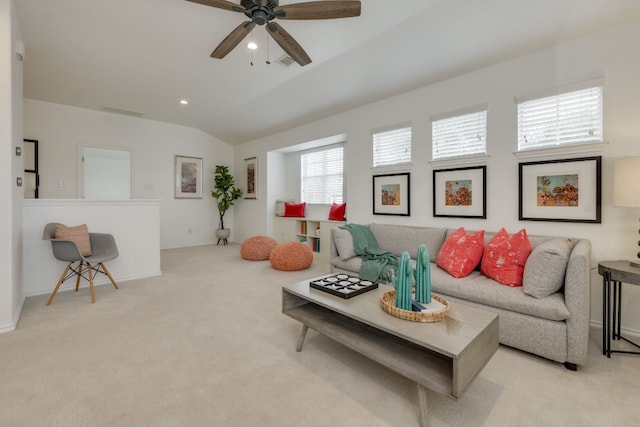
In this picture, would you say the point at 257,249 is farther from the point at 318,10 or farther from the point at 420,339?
the point at 420,339

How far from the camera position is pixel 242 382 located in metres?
1.74

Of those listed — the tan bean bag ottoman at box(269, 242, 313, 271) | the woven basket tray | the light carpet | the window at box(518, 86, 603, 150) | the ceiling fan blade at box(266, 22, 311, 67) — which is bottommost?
the light carpet

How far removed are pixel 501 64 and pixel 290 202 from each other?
465cm

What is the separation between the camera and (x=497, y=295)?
7.13 ft

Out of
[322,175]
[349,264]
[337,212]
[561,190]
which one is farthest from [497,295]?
[322,175]

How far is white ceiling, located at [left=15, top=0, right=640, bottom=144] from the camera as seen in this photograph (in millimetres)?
2514

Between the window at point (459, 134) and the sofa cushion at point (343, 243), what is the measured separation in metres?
1.48

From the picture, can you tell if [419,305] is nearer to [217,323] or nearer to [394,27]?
[217,323]

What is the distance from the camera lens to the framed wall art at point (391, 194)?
3900 mm

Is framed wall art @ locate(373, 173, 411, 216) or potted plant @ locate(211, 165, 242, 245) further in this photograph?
potted plant @ locate(211, 165, 242, 245)

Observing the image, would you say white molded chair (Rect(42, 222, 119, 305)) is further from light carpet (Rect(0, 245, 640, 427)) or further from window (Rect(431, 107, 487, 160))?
window (Rect(431, 107, 487, 160))

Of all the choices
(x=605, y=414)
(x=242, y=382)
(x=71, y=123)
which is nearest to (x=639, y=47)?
(x=605, y=414)

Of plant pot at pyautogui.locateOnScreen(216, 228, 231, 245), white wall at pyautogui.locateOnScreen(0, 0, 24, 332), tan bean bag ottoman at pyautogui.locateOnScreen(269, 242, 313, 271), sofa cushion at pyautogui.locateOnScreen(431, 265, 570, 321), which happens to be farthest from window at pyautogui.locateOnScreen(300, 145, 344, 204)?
white wall at pyautogui.locateOnScreen(0, 0, 24, 332)

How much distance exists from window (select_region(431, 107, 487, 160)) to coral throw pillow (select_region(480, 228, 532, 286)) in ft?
3.87
